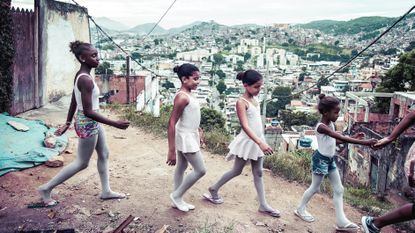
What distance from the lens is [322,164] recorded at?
349 centimetres

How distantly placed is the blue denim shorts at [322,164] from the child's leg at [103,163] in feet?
6.61

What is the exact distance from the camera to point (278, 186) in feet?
15.8

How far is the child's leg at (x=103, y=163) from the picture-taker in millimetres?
3619

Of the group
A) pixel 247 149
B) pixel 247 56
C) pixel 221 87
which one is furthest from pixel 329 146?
pixel 247 56

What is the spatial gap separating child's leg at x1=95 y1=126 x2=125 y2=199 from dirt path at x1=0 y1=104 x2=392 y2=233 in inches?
3.2

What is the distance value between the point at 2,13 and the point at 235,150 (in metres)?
4.61

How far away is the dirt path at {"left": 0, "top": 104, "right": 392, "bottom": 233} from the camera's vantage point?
11.4ft

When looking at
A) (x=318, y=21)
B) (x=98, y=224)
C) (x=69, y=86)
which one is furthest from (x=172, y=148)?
(x=318, y=21)

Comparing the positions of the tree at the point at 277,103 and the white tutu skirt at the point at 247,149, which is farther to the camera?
the tree at the point at 277,103

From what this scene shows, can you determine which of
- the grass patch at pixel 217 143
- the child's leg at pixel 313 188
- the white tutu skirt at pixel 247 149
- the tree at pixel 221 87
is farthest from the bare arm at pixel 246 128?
the tree at pixel 221 87

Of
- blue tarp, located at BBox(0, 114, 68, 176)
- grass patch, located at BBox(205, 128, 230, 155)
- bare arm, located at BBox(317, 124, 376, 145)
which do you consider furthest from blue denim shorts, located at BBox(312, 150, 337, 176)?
blue tarp, located at BBox(0, 114, 68, 176)

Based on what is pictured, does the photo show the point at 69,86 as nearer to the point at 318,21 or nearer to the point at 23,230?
the point at 23,230

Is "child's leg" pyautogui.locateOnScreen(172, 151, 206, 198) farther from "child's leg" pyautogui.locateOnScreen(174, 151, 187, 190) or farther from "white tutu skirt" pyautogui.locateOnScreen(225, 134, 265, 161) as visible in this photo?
"white tutu skirt" pyautogui.locateOnScreen(225, 134, 265, 161)

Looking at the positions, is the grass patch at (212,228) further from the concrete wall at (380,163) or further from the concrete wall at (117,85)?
the concrete wall at (117,85)
